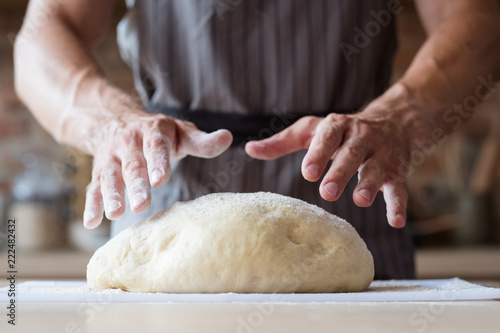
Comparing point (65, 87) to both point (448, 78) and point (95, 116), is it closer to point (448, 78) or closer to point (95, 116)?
point (95, 116)

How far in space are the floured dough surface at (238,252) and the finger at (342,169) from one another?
42mm

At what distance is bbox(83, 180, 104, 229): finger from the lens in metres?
0.83

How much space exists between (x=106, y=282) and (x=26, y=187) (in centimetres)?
205

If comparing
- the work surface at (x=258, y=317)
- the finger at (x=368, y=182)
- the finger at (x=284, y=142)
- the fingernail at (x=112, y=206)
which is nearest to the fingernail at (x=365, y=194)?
the finger at (x=368, y=182)

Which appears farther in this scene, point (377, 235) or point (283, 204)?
point (377, 235)

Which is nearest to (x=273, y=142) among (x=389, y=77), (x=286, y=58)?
(x=286, y=58)

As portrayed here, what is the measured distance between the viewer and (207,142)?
87 cm

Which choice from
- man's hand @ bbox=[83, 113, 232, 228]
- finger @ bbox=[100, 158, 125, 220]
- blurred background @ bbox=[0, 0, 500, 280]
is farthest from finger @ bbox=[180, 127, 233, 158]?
blurred background @ bbox=[0, 0, 500, 280]

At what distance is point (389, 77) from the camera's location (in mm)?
1328

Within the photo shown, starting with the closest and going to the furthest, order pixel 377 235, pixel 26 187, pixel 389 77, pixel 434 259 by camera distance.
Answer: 1. pixel 377 235
2. pixel 389 77
3. pixel 434 259
4. pixel 26 187

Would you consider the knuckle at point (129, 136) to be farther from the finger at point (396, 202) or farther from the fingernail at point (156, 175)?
the finger at point (396, 202)

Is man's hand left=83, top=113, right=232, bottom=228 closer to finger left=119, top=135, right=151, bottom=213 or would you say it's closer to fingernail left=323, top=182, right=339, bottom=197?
finger left=119, top=135, right=151, bottom=213

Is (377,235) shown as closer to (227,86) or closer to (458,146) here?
(227,86)

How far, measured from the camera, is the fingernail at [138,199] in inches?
30.8
